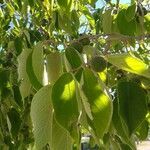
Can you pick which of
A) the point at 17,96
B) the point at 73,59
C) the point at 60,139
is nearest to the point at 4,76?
the point at 17,96

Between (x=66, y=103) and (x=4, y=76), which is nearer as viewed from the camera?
(x=66, y=103)

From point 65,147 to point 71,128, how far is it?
4 cm

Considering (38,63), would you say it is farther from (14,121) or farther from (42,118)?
(14,121)

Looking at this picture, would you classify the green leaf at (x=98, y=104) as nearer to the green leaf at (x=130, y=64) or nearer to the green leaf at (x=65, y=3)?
the green leaf at (x=130, y=64)

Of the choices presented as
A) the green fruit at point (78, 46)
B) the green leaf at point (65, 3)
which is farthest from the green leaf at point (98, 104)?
the green leaf at point (65, 3)

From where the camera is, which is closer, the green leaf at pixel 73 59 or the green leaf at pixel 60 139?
the green leaf at pixel 60 139

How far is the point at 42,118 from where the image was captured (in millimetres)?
767

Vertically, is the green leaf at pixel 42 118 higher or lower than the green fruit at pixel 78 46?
lower

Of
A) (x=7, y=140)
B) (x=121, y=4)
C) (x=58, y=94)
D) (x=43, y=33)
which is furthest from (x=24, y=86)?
(x=43, y=33)

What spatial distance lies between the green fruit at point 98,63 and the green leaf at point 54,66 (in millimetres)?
97

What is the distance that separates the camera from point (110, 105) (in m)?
0.77

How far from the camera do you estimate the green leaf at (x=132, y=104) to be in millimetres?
813

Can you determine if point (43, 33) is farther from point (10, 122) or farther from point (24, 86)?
point (24, 86)

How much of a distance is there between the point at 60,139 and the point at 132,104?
14 centimetres
